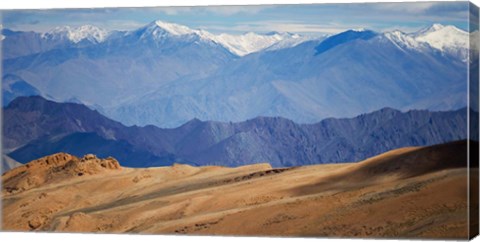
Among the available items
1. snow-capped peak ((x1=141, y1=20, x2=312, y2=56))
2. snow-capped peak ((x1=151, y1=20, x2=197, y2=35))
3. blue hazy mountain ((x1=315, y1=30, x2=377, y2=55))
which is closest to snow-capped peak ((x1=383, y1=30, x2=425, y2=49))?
blue hazy mountain ((x1=315, y1=30, x2=377, y2=55))

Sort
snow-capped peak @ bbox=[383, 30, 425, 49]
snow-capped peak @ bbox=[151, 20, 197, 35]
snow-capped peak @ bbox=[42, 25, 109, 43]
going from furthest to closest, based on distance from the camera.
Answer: snow-capped peak @ bbox=[42, 25, 109, 43] → snow-capped peak @ bbox=[151, 20, 197, 35] → snow-capped peak @ bbox=[383, 30, 425, 49]

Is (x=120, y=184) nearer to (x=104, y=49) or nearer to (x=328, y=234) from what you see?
(x=104, y=49)

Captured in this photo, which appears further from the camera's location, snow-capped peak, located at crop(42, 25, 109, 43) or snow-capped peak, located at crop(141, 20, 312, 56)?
snow-capped peak, located at crop(42, 25, 109, 43)

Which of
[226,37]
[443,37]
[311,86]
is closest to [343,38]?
[311,86]

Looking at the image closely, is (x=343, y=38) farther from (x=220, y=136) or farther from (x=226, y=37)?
(x=220, y=136)

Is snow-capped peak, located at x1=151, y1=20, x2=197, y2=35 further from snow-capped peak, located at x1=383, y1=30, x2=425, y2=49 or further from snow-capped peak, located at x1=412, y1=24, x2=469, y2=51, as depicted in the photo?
snow-capped peak, located at x1=412, y1=24, x2=469, y2=51

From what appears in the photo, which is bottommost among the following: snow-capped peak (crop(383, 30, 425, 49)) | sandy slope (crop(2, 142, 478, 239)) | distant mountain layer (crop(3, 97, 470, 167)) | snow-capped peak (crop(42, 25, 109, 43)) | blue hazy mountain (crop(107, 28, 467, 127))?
sandy slope (crop(2, 142, 478, 239))

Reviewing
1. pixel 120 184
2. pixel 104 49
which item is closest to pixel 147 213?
pixel 120 184
